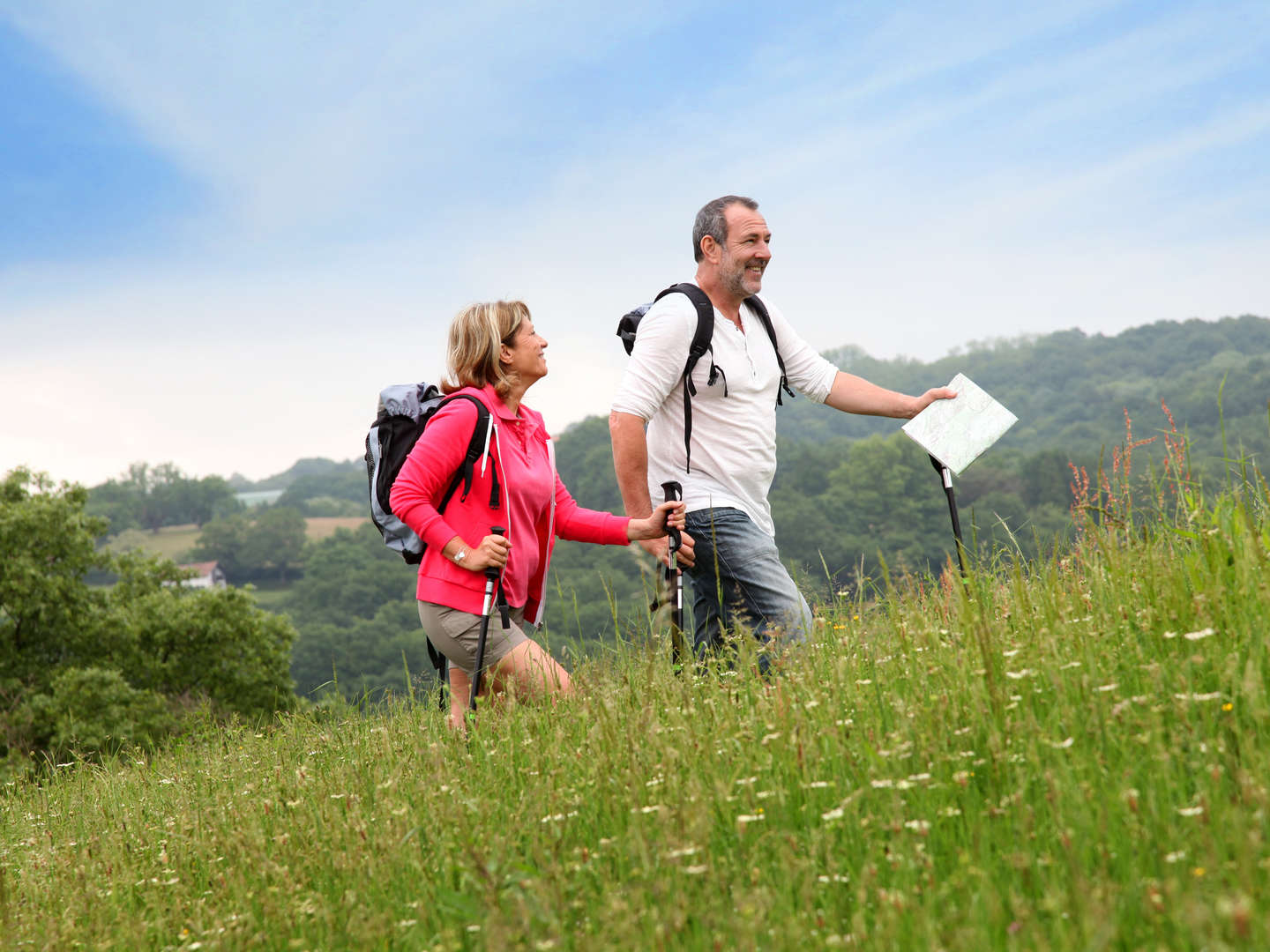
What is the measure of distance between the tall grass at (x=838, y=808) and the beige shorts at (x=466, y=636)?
507 mm

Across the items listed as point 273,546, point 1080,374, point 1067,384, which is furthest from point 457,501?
point 1080,374

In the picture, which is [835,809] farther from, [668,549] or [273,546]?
[273,546]

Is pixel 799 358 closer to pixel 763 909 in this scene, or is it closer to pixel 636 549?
pixel 636 549

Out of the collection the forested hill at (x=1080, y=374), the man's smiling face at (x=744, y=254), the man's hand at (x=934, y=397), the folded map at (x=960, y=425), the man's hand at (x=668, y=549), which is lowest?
the man's hand at (x=668, y=549)

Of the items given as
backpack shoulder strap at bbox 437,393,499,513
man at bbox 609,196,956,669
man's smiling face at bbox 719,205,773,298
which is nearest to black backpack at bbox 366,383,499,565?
backpack shoulder strap at bbox 437,393,499,513

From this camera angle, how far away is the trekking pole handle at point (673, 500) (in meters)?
4.91

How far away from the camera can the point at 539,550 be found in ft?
17.2

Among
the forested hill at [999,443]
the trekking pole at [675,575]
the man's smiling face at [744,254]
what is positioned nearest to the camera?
the trekking pole at [675,575]

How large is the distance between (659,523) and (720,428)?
2.19 feet

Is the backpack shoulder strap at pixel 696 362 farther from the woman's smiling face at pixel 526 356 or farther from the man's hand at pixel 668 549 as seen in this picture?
the woman's smiling face at pixel 526 356

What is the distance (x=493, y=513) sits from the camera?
4906 millimetres

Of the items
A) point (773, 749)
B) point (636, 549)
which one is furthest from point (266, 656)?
point (773, 749)

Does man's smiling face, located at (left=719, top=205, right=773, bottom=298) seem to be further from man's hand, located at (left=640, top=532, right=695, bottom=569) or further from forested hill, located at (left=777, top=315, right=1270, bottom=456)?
forested hill, located at (left=777, top=315, right=1270, bottom=456)

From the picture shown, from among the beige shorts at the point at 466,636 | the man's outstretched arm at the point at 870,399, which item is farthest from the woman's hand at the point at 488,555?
the man's outstretched arm at the point at 870,399
